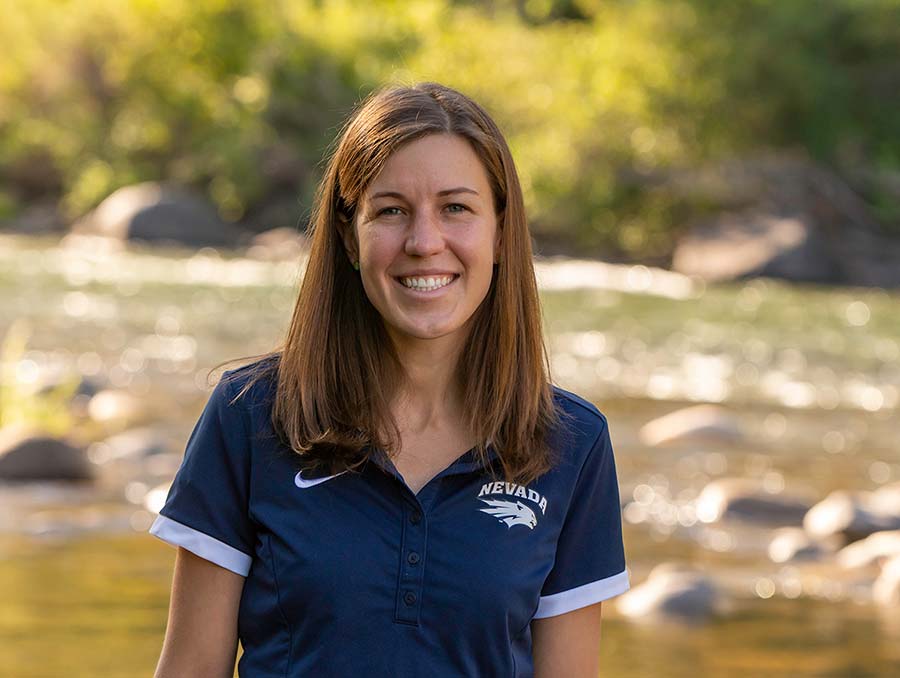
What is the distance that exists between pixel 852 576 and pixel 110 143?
3136 centimetres

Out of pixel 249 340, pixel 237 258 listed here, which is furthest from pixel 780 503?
pixel 237 258

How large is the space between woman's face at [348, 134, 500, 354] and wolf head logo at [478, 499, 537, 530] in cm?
27

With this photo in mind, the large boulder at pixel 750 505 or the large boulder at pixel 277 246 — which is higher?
the large boulder at pixel 277 246

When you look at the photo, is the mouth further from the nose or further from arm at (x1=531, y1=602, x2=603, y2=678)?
arm at (x1=531, y1=602, x2=603, y2=678)

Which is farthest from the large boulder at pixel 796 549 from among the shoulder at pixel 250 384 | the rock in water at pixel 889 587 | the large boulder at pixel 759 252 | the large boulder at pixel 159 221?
the large boulder at pixel 159 221

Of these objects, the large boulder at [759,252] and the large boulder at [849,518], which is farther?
the large boulder at [759,252]

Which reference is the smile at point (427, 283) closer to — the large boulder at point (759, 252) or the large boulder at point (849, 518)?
the large boulder at point (849, 518)

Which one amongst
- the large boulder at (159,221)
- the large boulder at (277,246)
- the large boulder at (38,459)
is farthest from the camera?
the large boulder at (159,221)

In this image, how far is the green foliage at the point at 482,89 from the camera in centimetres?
3067

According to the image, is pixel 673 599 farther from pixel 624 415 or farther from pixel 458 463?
pixel 624 415

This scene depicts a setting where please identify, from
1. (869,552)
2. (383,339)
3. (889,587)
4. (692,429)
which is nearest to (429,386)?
(383,339)

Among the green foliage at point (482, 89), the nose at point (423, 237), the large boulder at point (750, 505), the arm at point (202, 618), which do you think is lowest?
the arm at point (202, 618)

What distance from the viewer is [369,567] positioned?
2.34 metres

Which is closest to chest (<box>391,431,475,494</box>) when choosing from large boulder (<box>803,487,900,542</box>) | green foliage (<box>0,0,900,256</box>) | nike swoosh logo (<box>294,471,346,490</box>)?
nike swoosh logo (<box>294,471,346,490</box>)
